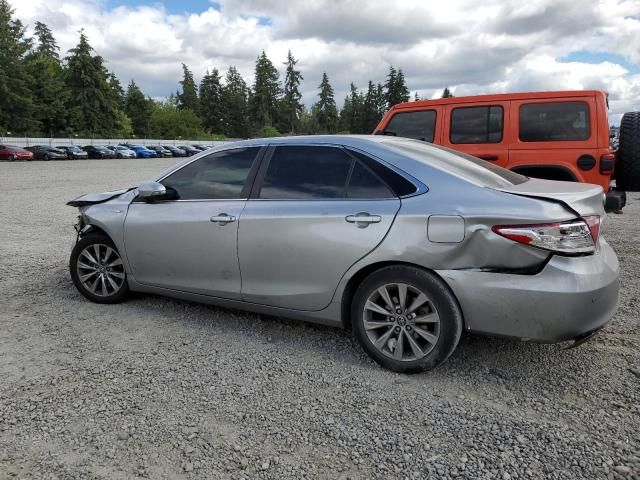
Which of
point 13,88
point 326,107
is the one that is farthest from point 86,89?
point 326,107

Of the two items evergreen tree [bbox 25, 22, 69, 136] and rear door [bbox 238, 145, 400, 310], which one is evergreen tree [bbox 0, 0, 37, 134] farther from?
rear door [bbox 238, 145, 400, 310]

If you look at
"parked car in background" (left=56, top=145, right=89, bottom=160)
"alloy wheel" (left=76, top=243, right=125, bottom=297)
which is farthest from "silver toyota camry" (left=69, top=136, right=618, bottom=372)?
"parked car in background" (left=56, top=145, right=89, bottom=160)

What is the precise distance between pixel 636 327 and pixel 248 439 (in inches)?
125

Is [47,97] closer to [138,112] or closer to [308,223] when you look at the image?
[138,112]

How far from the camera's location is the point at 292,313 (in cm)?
361

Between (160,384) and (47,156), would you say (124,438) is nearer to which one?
(160,384)

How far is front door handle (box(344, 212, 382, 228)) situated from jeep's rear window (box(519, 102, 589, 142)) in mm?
4050

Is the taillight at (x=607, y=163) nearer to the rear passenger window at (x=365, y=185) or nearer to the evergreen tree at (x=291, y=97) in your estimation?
the rear passenger window at (x=365, y=185)

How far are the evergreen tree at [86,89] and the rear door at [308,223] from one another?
73.6m

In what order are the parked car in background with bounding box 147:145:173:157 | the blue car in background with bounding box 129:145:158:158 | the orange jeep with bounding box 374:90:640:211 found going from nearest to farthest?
the orange jeep with bounding box 374:90:640:211, the blue car in background with bounding box 129:145:158:158, the parked car in background with bounding box 147:145:173:157

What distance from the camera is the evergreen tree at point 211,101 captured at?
103438mm

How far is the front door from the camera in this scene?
381 centimetres

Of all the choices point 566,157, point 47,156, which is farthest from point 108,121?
point 566,157

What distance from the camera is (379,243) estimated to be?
10.3 feet
